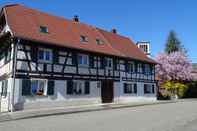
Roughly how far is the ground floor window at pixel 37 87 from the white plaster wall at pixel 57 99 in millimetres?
311

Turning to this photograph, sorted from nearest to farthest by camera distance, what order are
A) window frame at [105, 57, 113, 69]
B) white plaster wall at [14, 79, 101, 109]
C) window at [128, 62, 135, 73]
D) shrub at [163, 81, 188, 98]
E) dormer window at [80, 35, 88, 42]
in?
white plaster wall at [14, 79, 101, 109] < dormer window at [80, 35, 88, 42] < window frame at [105, 57, 113, 69] < window at [128, 62, 135, 73] < shrub at [163, 81, 188, 98]

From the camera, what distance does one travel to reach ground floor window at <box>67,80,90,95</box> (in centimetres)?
2398

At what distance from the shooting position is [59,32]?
25.6 metres

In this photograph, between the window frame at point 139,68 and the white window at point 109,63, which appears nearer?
the white window at point 109,63

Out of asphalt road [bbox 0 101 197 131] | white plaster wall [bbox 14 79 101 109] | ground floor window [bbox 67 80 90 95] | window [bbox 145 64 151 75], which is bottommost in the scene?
asphalt road [bbox 0 101 197 131]

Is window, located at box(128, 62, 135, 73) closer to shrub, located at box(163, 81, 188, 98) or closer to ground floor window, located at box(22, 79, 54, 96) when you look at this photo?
ground floor window, located at box(22, 79, 54, 96)

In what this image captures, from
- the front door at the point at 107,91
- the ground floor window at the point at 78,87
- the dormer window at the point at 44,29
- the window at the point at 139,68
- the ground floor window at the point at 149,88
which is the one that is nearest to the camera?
the dormer window at the point at 44,29

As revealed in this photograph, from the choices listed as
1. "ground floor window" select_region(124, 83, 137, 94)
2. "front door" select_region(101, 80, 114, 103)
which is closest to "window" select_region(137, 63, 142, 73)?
"ground floor window" select_region(124, 83, 137, 94)

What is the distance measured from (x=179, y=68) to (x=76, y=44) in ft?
91.1

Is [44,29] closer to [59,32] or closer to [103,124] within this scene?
[59,32]

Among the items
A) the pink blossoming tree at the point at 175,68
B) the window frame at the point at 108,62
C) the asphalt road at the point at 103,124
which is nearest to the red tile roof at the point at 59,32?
the window frame at the point at 108,62

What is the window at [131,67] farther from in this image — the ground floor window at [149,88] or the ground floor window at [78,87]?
the ground floor window at [78,87]

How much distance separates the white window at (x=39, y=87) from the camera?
21.3m

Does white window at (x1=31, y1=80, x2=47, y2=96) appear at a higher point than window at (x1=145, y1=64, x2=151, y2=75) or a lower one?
lower
